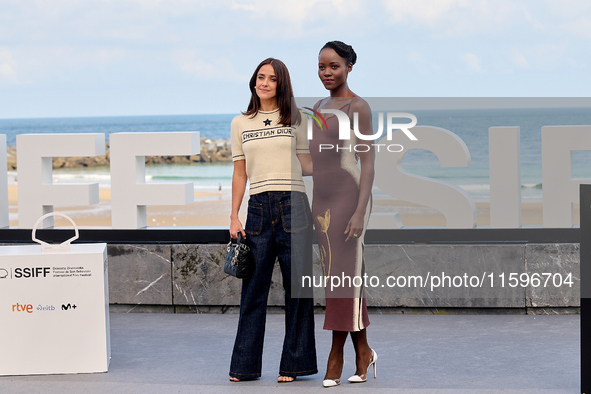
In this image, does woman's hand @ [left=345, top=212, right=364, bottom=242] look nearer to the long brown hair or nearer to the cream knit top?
the cream knit top

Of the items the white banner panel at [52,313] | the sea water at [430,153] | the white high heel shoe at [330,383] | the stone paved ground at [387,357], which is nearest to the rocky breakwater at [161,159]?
the sea water at [430,153]

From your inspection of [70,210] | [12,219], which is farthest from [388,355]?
[70,210]

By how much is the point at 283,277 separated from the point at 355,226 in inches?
19.6

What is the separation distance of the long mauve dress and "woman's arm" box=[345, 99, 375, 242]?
27 millimetres

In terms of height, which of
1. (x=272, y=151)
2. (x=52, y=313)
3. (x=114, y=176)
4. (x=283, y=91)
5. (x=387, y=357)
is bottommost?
(x=387, y=357)

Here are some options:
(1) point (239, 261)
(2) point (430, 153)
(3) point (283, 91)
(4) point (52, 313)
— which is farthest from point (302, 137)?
(4) point (52, 313)

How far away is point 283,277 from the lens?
12.6ft

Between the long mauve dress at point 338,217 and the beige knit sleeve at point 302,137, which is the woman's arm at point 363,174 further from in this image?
the beige knit sleeve at point 302,137

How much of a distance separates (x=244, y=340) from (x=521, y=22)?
3237 centimetres

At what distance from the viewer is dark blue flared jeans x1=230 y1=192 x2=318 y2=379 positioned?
149 inches

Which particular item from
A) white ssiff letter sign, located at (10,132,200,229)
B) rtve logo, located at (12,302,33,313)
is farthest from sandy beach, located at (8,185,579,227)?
rtve logo, located at (12,302,33,313)

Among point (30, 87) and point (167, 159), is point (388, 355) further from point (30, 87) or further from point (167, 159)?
point (30, 87)

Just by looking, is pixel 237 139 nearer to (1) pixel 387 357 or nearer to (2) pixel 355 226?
(2) pixel 355 226

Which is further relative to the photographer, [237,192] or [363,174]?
[237,192]
